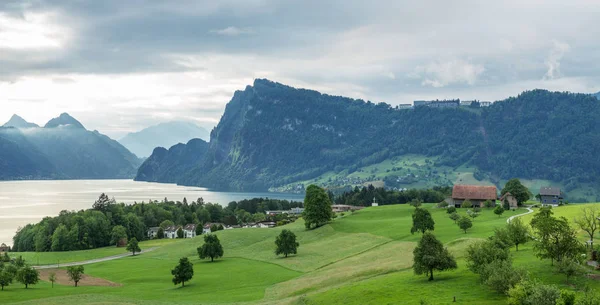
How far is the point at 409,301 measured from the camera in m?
51.7

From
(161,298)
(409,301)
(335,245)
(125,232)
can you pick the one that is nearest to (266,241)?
(335,245)

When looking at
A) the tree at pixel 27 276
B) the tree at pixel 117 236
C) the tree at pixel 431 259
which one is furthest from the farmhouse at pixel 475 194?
the tree at pixel 27 276

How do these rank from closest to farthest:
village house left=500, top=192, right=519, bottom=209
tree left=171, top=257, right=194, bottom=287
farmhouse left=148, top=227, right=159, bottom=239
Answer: tree left=171, top=257, right=194, bottom=287 < village house left=500, top=192, right=519, bottom=209 < farmhouse left=148, top=227, right=159, bottom=239

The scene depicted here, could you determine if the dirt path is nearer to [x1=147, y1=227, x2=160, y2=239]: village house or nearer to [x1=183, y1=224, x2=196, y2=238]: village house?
[x1=183, y1=224, x2=196, y2=238]: village house

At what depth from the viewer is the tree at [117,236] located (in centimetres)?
16612

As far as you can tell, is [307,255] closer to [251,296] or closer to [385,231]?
[385,231]

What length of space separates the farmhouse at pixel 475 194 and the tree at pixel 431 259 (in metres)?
82.8

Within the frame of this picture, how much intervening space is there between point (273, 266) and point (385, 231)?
27.5m

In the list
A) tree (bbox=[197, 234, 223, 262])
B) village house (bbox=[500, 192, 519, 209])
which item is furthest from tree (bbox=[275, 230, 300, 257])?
village house (bbox=[500, 192, 519, 209])

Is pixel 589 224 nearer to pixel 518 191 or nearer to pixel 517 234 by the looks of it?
pixel 517 234

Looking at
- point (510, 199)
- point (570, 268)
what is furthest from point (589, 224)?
point (510, 199)

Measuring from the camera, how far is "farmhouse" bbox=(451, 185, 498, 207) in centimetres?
13975

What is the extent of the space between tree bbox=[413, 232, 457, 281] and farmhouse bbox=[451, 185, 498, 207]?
82799 mm

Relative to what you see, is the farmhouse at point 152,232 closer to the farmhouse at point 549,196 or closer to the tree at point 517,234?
the farmhouse at point 549,196
